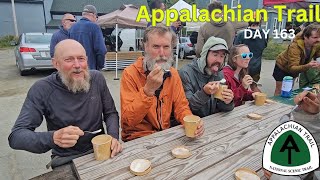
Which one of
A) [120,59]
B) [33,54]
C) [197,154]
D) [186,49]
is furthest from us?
[186,49]

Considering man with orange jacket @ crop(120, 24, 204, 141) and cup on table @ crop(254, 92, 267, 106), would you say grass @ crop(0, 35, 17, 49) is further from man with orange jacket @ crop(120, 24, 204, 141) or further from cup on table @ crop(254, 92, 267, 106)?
cup on table @ crop(254, 92, 267, 106)

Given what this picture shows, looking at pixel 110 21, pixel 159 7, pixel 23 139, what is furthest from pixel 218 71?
pixel 110 21

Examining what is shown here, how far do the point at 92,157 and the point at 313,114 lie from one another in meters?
1.21

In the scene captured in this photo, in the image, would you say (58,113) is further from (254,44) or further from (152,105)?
(254,44)

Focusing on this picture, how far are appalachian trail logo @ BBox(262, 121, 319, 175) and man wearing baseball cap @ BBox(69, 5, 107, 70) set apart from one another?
4.18 metres

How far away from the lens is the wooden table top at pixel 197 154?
4.39 feet

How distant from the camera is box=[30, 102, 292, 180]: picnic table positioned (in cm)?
134

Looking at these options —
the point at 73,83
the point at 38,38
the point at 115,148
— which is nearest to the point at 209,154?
the point at 115,148

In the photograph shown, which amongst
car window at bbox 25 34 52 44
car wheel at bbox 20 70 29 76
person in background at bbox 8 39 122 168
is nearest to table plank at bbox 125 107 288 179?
person in background at bbox 8 39 122 168

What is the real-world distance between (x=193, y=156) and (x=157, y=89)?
27.8 inches

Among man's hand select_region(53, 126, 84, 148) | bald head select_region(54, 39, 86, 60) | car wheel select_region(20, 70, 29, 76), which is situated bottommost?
car wheel select_region(20, 70, 29, 76)

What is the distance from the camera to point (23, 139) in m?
1.61

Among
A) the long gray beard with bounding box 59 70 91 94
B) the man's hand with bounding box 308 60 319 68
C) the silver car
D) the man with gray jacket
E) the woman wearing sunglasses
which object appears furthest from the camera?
the silver car

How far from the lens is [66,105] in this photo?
6.20 ft
